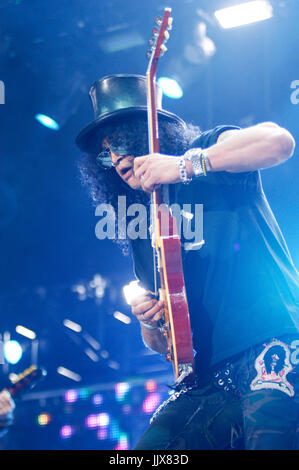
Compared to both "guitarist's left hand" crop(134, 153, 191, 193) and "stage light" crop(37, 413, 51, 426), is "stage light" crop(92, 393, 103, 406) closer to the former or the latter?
"stage light" crop(37, 413, 51, 426)

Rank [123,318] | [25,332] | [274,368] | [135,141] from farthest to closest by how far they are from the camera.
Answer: [123,318] < [25,332] < [135,141] < [274,368]

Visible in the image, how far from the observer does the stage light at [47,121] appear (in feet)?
20.5

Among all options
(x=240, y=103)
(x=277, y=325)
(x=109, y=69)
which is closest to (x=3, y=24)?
(x=109, y=69)

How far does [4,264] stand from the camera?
848 cm

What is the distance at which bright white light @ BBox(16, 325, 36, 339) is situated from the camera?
8992mm

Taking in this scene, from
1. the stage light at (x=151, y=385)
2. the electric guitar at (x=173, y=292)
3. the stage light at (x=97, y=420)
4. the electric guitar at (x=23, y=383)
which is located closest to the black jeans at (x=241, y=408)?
the electric guitar at (x=173, y=292)

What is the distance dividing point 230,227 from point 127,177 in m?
0.83

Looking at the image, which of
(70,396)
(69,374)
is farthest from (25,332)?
(70,396)

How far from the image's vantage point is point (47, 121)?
635 centimetres

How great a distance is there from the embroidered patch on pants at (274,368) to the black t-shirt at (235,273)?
6cm

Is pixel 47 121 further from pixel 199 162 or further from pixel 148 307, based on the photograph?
pixel 199 162

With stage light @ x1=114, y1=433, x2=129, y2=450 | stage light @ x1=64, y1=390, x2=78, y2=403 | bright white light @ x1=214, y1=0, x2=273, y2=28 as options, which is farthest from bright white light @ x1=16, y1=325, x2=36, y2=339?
bright white light @ x1=214, y1=0, x2=273, y2=28

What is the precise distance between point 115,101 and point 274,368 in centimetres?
194

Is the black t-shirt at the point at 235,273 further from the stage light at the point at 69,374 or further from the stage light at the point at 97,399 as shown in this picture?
the stage light at the point at 69,374
